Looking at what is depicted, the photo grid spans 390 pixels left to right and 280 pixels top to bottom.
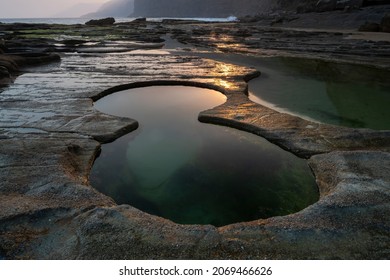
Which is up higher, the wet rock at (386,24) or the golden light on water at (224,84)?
the wet rock at (386,24)

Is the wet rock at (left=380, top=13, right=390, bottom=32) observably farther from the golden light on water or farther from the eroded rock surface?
the eroded rock surface

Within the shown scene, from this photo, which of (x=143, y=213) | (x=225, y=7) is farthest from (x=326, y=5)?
(x=225, y=7)

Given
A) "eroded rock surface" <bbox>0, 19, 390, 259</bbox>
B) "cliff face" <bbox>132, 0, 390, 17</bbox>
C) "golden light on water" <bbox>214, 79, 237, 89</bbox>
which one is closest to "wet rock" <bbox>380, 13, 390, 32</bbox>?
"cliff face" <bbox>132, 0, 390, 17</bbox>

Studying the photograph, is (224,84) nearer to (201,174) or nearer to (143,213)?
(201,174)

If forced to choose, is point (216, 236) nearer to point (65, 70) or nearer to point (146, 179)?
point (146, 179)

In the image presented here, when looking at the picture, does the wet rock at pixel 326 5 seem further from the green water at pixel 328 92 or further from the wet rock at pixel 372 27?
the green water at pixel 328 92

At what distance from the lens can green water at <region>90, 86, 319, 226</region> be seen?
4238 mm

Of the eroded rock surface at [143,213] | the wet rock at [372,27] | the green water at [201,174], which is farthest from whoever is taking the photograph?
the wet rock at [372,27]

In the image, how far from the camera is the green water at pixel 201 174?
4.24 meters

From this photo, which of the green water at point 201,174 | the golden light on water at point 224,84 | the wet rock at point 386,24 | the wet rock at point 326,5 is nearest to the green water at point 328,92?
the golden light on water at point 224,84

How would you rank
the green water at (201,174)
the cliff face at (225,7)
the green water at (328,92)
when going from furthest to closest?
the cliff face at (225,7)
the green water at (328,92)
the green water at (201,174)

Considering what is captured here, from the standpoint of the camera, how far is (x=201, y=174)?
5.12m

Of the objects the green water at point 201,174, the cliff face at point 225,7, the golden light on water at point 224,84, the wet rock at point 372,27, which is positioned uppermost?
the cliff face at point 225,7

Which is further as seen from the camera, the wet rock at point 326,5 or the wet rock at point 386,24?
the wet rock at point 326,5
